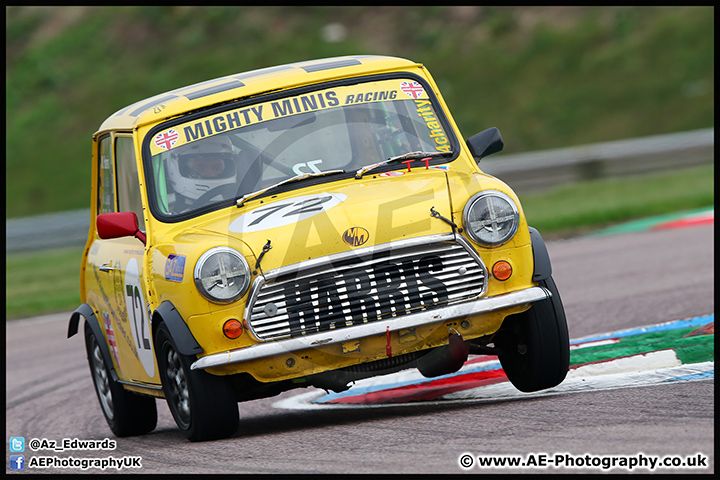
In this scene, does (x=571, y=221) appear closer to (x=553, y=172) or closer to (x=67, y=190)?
(x=553, y=172)

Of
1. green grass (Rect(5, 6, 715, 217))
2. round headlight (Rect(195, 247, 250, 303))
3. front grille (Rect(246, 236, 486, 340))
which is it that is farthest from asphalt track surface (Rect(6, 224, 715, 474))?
green grass (Rect(5, 6, 715, 217))

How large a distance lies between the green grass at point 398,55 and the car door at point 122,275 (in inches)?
819

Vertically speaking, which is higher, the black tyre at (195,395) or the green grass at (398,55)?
the green grass at (398,55)

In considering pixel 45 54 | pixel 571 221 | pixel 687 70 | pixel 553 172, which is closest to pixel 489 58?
pixel 687 70

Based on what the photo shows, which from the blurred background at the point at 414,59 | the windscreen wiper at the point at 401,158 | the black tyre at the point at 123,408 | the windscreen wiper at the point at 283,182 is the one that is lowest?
the black tyre at the point at 123,408

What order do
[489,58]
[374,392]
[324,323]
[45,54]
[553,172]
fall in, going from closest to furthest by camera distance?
[324,323] → [374,392] → [553,172] → [489,58] → [45,54]

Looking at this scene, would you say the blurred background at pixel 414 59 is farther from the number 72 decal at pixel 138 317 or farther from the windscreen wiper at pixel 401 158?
the number 72 decal at pixel 138 317

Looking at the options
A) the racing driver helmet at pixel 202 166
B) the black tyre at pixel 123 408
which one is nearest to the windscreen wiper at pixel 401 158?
the racing driver helmet at pixel 202 166

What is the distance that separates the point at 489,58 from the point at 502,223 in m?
26.8

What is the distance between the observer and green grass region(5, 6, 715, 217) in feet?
91.9

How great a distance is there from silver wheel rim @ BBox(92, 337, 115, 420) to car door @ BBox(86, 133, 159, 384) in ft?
0.90

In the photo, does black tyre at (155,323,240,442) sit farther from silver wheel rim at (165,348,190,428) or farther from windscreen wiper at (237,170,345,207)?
windscreen wiper at (237,170,345,207)

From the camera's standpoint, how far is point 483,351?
19.4ft

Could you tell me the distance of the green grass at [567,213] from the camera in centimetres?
1533
